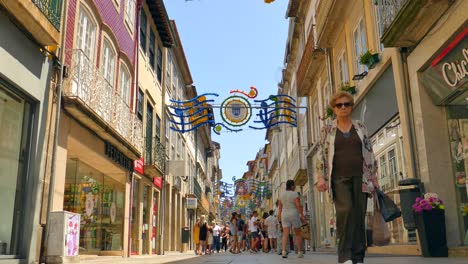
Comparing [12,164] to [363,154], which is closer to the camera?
[363,154]

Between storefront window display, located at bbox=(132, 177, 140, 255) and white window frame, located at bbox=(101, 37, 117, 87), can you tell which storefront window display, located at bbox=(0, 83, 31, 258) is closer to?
white window frame, located at bbox=(101, 37, 117, 87)

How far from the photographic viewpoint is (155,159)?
19109 mm

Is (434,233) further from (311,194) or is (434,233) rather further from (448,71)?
(311,194)

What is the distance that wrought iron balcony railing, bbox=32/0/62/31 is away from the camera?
27.4 feet

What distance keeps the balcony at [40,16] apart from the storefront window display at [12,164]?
1149 millimetres

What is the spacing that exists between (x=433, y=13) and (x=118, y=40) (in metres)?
9.48

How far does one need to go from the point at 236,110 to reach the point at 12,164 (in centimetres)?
1378

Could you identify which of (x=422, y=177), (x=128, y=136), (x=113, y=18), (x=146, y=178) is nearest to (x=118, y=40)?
(x=113, y=18)

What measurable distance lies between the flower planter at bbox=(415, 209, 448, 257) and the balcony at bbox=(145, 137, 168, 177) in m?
11.8

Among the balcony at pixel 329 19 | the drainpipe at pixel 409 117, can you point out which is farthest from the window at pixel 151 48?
the drainpipe at pixel 409 117

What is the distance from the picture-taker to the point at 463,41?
7840mm

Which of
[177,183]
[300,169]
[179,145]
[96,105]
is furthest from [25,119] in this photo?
[179,145]

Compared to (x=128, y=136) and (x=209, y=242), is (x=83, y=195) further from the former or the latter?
(x=209, y=242)

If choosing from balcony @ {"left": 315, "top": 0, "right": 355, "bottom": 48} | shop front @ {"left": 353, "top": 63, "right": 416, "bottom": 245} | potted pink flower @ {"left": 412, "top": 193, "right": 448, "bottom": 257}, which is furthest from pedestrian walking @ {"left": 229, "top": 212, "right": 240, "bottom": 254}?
potted pink flower @ {"left": 412, "top": 193, "right": 448, "bottom": 257}
